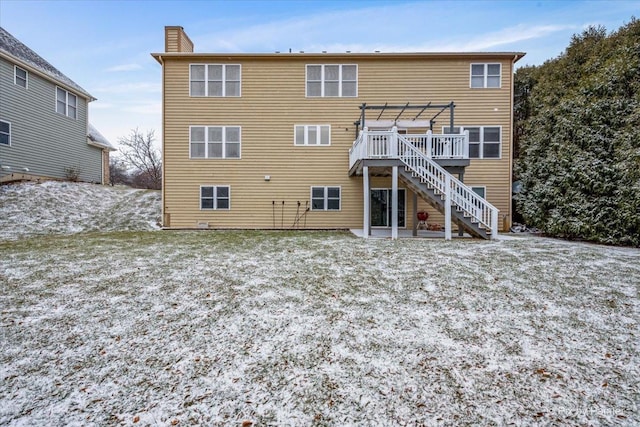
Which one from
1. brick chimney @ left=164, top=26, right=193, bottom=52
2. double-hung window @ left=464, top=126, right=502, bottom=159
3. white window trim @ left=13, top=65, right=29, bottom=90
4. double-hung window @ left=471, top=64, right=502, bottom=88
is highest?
brick chimney @ left=164, top=26, right=193, bottom=52

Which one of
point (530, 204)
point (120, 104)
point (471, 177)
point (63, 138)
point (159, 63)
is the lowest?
point (530, 204)

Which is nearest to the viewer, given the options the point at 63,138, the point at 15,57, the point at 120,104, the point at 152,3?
the point at 15,57

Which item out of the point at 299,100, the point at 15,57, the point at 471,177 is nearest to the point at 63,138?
the point at 15,57

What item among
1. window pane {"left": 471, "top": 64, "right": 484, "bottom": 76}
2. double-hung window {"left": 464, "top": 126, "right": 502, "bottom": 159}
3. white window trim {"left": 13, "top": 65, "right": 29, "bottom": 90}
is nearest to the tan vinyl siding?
double-hung window {"left": 464, "top": 126, "right": 502, "bottom": 159}

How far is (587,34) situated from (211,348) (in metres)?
19.5

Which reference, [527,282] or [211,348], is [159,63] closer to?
[211,348]

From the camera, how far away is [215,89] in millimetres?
13781

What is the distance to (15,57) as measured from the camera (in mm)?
14703

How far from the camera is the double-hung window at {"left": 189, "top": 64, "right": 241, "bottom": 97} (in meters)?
13.7

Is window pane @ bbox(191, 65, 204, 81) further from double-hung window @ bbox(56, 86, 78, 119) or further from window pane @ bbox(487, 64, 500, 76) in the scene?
window pane @ bbox(487, 64, 500, 76)

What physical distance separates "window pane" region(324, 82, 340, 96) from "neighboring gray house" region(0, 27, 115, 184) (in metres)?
14.3

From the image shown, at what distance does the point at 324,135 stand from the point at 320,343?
1119 cm

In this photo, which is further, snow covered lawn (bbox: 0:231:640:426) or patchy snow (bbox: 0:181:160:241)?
patchy snow (bbox: 0:181:160:241)

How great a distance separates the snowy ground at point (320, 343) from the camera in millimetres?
2592
